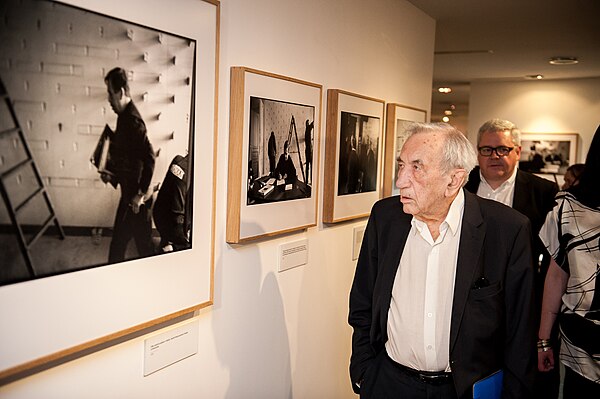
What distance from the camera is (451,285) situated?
2.12 metres

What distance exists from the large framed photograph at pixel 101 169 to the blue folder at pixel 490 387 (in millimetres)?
1086

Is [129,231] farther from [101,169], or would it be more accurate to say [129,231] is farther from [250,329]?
[250,329]

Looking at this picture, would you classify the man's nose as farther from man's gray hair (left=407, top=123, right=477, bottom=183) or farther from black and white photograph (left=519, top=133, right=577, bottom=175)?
black and white photograph (left=519, top=133, right=577, bottom=175)

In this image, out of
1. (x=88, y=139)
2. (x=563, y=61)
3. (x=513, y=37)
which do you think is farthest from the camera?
(x=563, y=61)

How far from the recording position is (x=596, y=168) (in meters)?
2.36

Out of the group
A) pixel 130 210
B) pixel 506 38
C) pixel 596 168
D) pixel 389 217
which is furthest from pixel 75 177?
pixel 506 38

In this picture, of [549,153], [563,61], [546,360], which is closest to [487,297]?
[546,360]

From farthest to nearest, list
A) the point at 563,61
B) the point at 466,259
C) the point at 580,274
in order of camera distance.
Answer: the point at 563,61
the point at 580,274
the point at 466,259

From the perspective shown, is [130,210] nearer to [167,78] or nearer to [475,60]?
[167,78]

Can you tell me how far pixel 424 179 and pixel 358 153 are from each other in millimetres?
1163

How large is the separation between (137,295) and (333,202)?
1533 mm

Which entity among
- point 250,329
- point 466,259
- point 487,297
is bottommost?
point 250,329

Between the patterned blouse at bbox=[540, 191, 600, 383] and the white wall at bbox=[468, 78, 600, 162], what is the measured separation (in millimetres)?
6355

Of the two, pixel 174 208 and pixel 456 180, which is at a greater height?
pixel 456 180
